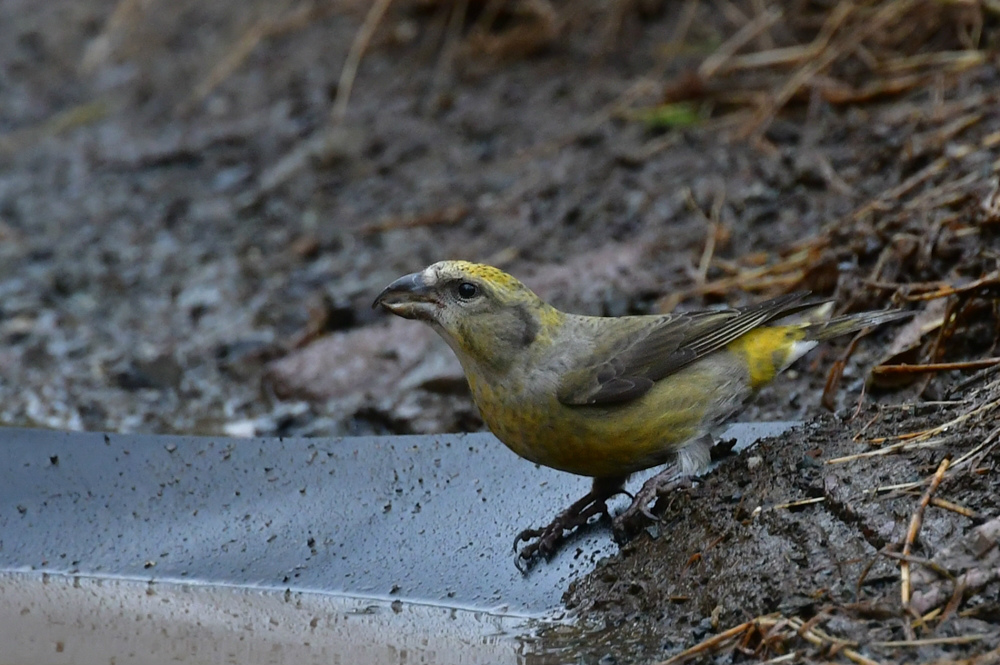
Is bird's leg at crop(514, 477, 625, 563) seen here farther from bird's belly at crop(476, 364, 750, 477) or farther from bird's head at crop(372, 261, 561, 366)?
bird's head at crop(372, 261, 561, 366)

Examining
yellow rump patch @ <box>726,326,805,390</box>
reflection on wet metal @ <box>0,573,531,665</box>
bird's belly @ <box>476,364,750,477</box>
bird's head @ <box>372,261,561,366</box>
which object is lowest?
reflection on wet metal @ <box>0,573,531,665</box>

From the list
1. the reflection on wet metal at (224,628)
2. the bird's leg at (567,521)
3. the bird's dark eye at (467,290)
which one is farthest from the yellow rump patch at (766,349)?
the reflection on wet metal at (224,628)

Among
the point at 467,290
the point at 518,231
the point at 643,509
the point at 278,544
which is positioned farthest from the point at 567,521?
the point at 518,231

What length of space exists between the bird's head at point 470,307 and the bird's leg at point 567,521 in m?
0.54

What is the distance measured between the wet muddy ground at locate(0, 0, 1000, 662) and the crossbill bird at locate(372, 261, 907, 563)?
0.33 meters

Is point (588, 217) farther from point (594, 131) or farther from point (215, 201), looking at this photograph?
point (215, 201)

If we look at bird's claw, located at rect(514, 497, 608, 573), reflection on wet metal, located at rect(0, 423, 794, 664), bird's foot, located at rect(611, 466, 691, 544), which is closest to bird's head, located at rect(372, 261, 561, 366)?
reflection on wet metal, located at rect(0, 423, 794, 664)

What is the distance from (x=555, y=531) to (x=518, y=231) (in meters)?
3.83

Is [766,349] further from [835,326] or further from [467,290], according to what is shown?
[467,290]

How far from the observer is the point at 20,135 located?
10.4 m

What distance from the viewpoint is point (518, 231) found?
25.3 feet

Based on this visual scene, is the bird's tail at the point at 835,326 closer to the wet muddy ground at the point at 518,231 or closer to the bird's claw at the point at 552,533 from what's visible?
the wet muddy ground at the point at 518,231

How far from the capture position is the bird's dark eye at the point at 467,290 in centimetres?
434

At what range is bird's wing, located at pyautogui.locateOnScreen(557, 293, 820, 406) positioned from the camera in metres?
4.25
